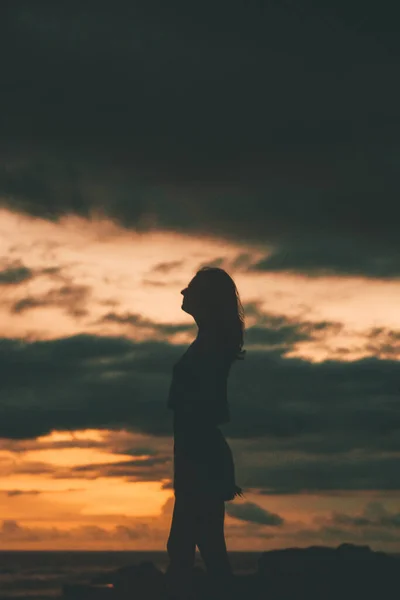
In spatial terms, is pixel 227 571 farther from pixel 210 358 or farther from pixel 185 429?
pixel 210 358

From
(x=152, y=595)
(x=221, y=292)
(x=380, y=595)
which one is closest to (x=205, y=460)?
(x=221, y=292)

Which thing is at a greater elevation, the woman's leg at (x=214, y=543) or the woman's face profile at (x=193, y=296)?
the woman's face profile at (x=193, y=296)

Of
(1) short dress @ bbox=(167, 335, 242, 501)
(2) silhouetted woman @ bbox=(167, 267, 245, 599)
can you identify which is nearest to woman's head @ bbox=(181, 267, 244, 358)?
(2) silhouetted woman @ bbox=(167, 267, 245, 599)

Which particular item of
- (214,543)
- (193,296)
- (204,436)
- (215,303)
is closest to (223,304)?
(215,303)

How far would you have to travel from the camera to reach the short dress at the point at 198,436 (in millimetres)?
8844

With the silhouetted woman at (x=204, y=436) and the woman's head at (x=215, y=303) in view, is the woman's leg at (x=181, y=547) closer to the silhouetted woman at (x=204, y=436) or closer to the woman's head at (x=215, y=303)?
the silhouetted woman at (x=204, y=436)

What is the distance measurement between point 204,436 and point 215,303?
126 centimetres

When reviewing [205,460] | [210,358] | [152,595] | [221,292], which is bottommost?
[152,595]

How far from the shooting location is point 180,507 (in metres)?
8.93

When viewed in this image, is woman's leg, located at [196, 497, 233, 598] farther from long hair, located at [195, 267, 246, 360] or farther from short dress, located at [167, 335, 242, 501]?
long hair, located at [195, 267, 246, 360]

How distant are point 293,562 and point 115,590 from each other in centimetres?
396

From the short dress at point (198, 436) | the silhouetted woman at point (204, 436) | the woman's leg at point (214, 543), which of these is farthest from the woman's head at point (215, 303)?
the woman's leg at point (214, 543)

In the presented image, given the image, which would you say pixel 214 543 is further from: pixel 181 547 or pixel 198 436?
pixel 198 436

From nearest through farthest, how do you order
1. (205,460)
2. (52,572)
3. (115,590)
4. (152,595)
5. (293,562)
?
(205,460) < (152,595) < (115,590) < (293,562) < (52,572)
